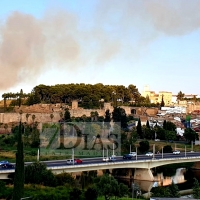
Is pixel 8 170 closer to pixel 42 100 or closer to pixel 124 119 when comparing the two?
pixel 124 119

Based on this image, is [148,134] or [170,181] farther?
[148,134]

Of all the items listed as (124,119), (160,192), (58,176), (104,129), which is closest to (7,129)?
(104,129)

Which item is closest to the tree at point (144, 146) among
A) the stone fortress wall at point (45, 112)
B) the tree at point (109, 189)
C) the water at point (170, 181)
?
the water at point (170, 181)

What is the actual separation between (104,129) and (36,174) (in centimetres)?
3302

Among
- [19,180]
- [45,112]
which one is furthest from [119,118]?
[19,180]

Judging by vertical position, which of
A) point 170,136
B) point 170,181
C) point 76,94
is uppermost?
point 76,94

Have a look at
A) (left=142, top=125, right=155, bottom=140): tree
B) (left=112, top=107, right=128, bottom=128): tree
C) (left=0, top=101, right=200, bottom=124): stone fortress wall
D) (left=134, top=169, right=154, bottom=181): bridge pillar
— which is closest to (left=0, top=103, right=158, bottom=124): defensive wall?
(left=0, top=101, right=200, bottom=124): stone fortress wall

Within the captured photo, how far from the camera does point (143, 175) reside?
1556 inches

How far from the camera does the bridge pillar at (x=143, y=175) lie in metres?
38.9

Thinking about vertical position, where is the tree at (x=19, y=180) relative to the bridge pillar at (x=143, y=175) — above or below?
above

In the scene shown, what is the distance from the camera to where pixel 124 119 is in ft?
236

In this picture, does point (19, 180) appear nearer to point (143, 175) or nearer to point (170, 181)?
point (143, 175)

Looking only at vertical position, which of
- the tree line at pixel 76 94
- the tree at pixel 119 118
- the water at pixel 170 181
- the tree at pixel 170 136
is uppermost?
the tree line at pixel 76 94

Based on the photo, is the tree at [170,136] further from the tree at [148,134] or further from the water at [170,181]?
the water at [170,181]
